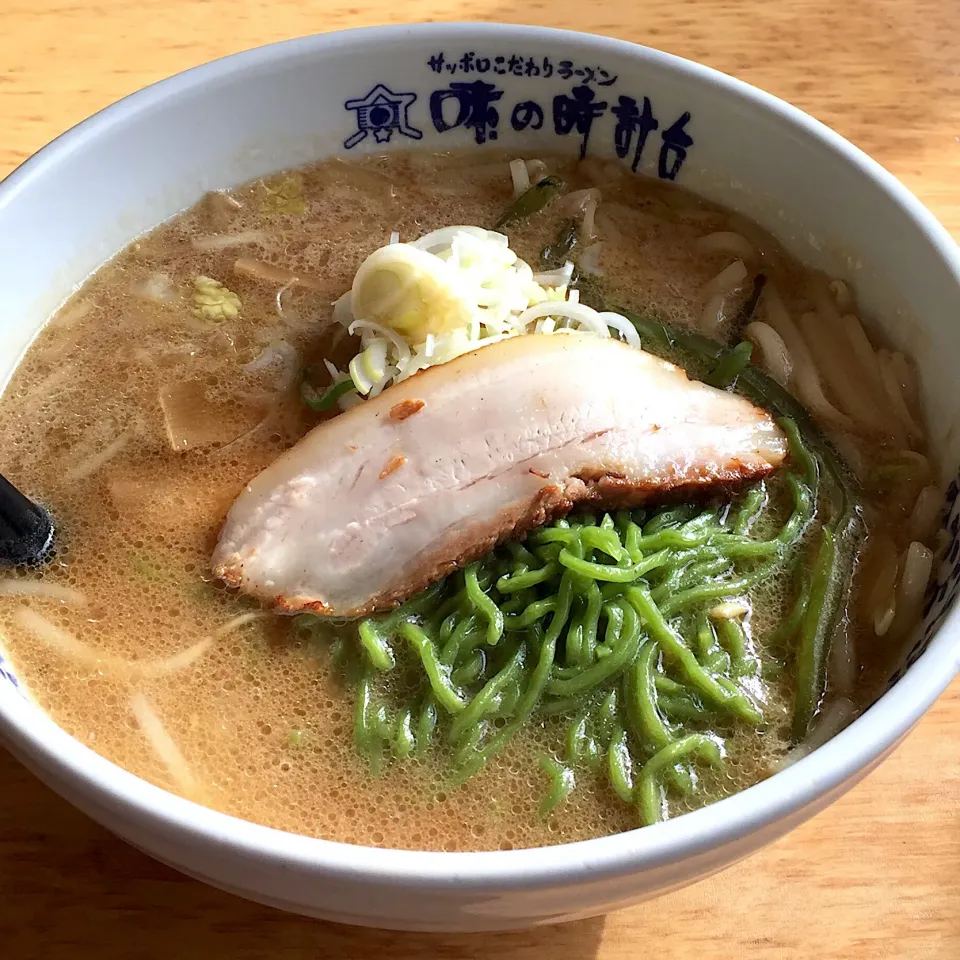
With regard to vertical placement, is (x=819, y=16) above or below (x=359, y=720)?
above

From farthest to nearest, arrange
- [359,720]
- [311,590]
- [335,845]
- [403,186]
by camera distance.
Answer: [403,186] → [311,590] → [359,720] → [335,845]

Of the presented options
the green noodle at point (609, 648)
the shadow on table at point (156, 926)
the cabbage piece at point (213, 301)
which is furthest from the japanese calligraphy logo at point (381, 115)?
the shadow on table at point (156, 926)

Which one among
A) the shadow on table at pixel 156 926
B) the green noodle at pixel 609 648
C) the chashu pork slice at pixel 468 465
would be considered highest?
the chashu pork slice at pixel 468 465

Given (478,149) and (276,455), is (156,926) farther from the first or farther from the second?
(478,149)

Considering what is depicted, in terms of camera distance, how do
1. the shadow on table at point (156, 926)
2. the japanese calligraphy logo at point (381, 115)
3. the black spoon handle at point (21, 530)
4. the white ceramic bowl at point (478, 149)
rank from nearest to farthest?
1. the white ceramic bowl at point (478, 149)
2. the shadow on table at point (156, 926)
3. the black spoon handle at point (21, 530)
4. the japanese calligraphy logo at point (381, 115)

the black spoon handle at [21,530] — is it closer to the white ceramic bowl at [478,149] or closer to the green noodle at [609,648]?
the white ceramic bowl at [478,149]

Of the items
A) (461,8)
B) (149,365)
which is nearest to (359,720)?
(149,365)

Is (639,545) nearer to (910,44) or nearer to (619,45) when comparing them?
(619,45)
